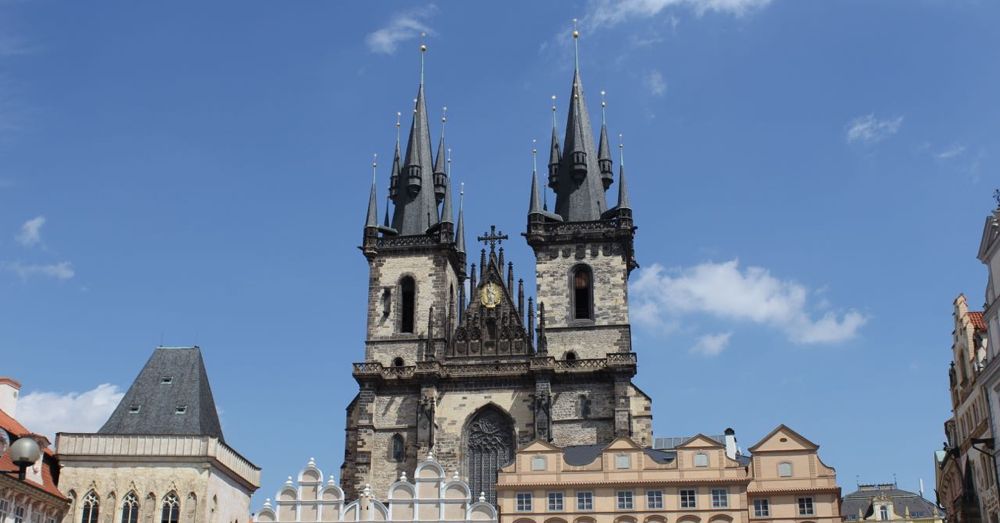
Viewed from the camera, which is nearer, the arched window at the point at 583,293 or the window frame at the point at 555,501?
the window frame at the point at 555,501

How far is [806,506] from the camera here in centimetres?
4278

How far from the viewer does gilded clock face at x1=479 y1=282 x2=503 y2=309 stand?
193 feet

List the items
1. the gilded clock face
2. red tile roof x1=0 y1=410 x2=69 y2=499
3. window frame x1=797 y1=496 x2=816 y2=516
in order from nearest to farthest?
red tile roof x1=0 y1=410 x2=69 y2=499 < window frame x1=797 y1=496 x2=816 y2=516 < the gilded clock face

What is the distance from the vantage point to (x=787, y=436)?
43812 millimetres

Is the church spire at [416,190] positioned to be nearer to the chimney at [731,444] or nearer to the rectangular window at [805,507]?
the chimney at [731,444]

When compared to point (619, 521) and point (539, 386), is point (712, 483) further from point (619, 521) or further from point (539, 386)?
point (539, 386)

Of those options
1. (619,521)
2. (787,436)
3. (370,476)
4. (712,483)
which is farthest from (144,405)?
(787,436)

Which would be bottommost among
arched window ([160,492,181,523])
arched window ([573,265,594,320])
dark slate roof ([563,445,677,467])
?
arched window ([160,492,181,523])

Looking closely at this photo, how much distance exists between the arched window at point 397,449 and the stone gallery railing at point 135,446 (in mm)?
16554

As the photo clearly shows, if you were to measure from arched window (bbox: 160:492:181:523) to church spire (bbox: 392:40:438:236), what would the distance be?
85.7ft

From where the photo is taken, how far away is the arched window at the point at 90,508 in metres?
38.2

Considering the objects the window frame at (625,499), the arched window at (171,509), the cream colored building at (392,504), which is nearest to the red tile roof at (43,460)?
the arched window at (171,509)

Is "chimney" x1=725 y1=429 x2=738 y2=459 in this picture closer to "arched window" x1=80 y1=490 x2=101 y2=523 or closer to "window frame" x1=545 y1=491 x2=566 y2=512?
"window frame" x1=545 y1=491 x2=566 y2=512

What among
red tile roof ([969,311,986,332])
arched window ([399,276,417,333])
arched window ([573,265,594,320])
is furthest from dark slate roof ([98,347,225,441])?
red tile roof ([969,311,986,332])
